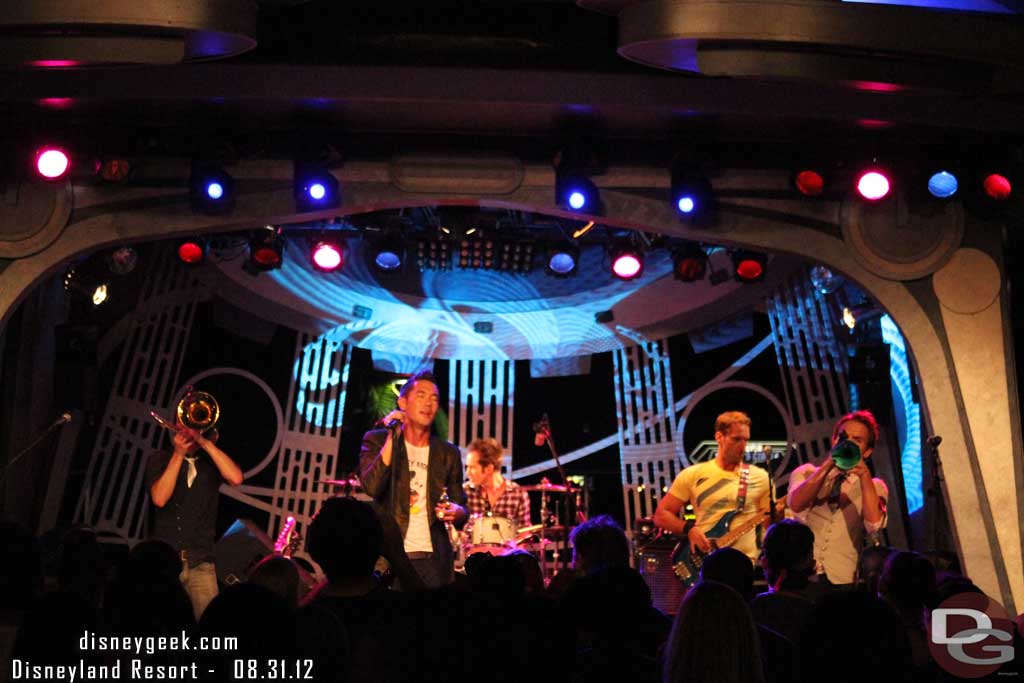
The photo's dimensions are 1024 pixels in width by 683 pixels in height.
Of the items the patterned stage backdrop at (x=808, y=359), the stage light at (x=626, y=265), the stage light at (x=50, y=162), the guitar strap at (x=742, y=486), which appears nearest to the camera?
the guitar strap at (x=742, y=486)

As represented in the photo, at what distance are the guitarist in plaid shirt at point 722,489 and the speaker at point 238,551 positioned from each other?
10.7 feet

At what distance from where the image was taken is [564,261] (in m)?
9.32

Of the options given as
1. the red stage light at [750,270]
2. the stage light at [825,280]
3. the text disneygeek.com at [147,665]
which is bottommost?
the text disneygeek.com at [147,665]

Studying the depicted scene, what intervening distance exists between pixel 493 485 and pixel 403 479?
3876mm

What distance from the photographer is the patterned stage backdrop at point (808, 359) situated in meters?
10.7

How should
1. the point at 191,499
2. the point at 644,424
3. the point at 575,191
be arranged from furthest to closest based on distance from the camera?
1. the point at 644,424
2. the point at 575,191
3. the point at 191,499

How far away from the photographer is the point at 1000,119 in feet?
24.1

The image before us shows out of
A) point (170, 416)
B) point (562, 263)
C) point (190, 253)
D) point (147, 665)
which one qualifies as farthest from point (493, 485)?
point (147, 665)

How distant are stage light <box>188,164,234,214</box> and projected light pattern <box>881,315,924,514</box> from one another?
228 inches

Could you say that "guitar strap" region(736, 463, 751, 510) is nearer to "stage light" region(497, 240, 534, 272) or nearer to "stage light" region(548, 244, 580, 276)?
"stage light" region(548, 244, 580, 276)

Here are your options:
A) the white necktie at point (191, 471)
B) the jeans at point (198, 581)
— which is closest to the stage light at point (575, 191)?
the white necktie at point (191, 471)

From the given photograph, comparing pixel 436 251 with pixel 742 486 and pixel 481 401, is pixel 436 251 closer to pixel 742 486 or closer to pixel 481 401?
pixel 481 401

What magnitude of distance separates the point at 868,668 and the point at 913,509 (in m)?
7.57

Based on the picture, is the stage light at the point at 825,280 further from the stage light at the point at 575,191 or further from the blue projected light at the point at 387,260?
the blue projected light at the point at 387,260
